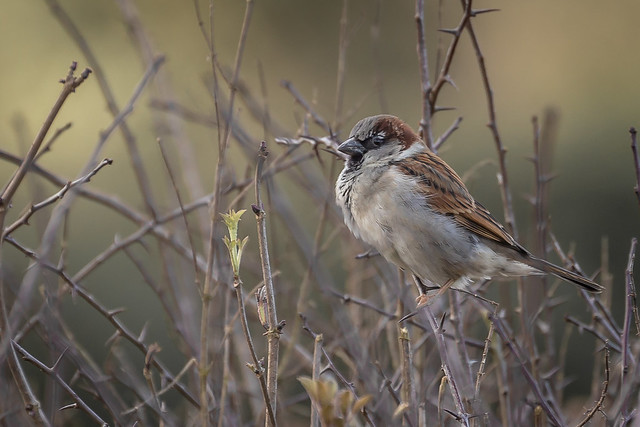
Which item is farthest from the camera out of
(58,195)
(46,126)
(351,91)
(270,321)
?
(351,91)

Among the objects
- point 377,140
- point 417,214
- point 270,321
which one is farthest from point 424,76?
point 270,321

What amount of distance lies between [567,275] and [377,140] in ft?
2.77

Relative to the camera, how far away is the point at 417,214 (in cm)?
304

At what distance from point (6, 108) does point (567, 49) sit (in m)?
5.50

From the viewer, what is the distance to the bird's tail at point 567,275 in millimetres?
2678

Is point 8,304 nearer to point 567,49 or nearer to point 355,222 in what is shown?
point 355,222

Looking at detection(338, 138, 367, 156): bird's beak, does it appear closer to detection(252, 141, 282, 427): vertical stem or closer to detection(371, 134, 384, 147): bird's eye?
detection(371, 134, 384, 147): bird's eye

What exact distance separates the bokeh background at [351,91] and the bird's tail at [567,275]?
2.18 meters

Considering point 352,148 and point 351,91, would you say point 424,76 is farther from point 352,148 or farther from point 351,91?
point 351,91

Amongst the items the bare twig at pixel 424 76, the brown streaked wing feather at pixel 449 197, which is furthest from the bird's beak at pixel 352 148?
the bare twig at pixel 424 76

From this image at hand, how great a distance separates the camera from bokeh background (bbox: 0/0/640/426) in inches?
224

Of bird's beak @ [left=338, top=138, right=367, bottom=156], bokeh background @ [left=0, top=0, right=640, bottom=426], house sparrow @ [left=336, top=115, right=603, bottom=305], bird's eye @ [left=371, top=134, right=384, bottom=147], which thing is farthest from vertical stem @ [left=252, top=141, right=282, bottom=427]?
bokeh background @ [left=0, top=0, right=640, bottom=426]

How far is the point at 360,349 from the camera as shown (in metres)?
2.80

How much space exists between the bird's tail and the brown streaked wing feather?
7.2 inches
